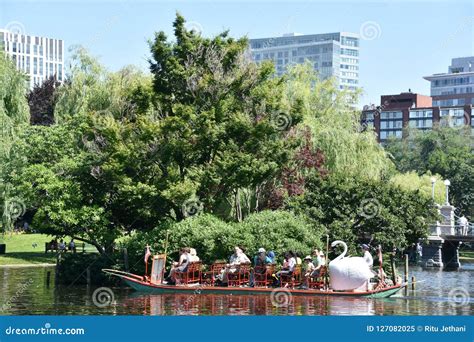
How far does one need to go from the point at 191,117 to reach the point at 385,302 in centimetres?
1215

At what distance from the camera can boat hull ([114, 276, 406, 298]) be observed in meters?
36.9

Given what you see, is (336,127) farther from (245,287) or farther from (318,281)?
(245,287)

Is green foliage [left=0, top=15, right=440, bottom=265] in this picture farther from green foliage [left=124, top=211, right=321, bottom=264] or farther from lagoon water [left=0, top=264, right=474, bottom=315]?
lagoon water [left=0, top=264, right=474, bottom=315]

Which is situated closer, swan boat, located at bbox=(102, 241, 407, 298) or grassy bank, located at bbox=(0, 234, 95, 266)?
swan boat, located at bbox=(102, 241, 407, 298)

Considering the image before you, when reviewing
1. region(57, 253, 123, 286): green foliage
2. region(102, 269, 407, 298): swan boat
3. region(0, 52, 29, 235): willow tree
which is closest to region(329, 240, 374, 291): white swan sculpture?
region(102, 269, 407, 298): swan boat

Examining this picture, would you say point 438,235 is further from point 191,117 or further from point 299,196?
point 191,117

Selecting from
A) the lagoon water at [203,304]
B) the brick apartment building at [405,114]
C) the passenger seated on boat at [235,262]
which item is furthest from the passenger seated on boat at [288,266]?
the brick apartment building at [405,114]

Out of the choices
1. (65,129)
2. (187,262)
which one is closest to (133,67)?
(65,129)

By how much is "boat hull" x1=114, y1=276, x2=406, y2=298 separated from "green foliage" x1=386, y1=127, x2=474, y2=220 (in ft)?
182

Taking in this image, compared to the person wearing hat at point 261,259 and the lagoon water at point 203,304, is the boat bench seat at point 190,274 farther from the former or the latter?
the person wearing hat at point 261,259

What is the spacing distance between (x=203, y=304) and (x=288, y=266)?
492 centimetres

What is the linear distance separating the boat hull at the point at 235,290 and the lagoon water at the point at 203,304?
365mm

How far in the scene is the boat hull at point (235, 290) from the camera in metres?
36.9

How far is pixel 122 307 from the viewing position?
33.4 m
